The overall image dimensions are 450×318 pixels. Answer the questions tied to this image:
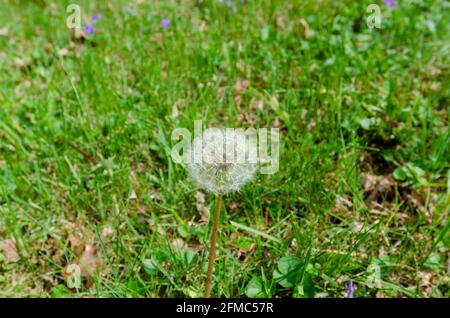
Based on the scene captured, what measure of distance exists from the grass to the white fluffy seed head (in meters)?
0.46

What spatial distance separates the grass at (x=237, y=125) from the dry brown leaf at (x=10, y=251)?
15mm

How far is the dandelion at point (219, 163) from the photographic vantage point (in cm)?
155

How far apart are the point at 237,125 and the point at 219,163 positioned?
3.89 ft

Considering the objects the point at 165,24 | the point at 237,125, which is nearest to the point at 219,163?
the point at 237,125

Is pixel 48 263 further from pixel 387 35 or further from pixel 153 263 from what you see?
pixel 387 35

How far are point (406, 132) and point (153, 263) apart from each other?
158 cm

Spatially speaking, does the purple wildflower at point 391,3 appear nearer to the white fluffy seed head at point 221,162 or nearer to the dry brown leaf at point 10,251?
the white fluffy seed head at point 221,162

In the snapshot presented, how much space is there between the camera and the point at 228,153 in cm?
155

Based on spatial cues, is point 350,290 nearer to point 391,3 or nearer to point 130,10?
point 391,3

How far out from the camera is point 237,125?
2.71 metres

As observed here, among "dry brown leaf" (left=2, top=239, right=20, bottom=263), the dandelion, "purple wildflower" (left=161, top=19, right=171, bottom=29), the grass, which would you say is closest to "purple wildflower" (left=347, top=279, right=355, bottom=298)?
the grass

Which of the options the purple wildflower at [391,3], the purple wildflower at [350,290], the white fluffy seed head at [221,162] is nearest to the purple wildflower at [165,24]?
the purple wildflower at [391,3]

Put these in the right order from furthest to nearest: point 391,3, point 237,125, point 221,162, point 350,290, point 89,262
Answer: point 391,3
point 237,125
point 89,262
point 350,290
point 221,162
